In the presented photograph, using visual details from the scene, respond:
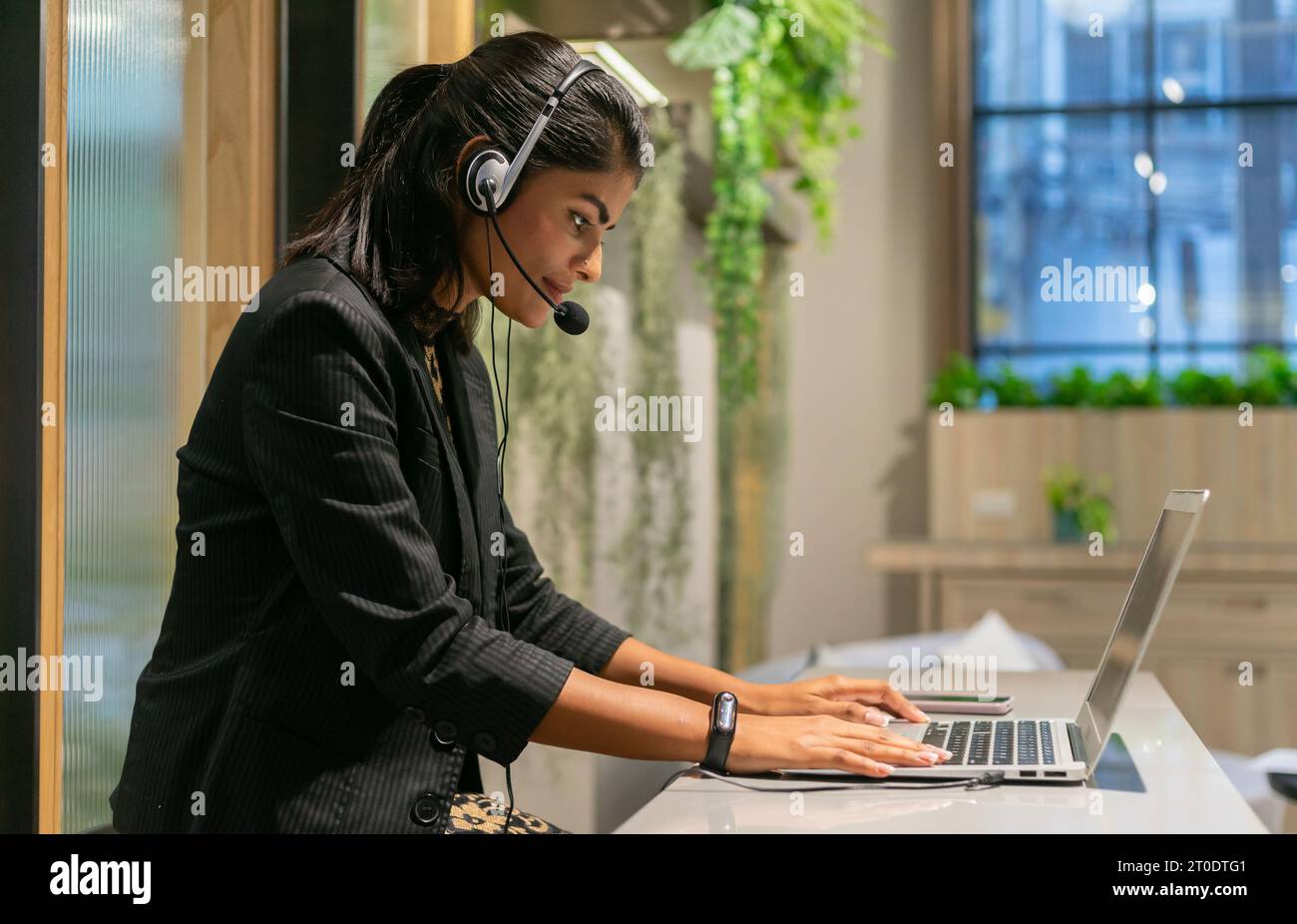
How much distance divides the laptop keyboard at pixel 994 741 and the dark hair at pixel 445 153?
2.00ft

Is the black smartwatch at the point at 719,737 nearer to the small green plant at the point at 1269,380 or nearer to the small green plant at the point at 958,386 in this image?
the small green plant at the point at 958,386

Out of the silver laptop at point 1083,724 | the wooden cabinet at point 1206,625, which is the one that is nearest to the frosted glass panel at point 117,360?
the silver laptop at point 1083,724

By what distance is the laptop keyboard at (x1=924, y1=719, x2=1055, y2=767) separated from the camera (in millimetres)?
1094

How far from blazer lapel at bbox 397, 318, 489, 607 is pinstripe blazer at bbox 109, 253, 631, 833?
0.07 feet

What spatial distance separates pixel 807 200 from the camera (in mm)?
4816

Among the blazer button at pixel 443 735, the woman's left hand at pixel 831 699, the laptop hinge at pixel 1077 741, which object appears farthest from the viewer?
the woman's left hand at pixel 831 699

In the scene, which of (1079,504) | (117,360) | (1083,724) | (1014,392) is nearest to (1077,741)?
(1083,724)

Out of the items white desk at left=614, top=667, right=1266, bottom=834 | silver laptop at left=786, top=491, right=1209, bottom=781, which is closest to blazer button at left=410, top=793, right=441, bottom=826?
white desk at left=614, top=667, right=1266, bottom=834

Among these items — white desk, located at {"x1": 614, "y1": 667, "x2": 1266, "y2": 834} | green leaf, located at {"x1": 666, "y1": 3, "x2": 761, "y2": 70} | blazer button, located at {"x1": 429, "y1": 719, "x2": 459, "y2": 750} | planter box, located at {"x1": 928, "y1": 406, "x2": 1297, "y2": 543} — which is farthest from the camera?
planter box, located at {"x1": 928, "y1": 406, "x2": 1297, "y2": 543}

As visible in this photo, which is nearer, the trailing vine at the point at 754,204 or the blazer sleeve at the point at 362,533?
the blazer sleeve at the point at 362,533

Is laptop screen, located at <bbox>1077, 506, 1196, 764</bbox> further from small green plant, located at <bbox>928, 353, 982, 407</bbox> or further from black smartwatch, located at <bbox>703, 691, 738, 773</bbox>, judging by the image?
small green plant, located at <bbox>928, 353, 982, 407</bbox>

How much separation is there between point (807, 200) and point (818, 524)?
4.10 feet

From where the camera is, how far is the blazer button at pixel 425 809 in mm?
1026

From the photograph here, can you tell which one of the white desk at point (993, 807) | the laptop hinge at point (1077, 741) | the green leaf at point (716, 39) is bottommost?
the white desk at point (993, 807)
